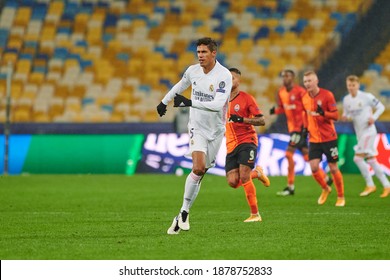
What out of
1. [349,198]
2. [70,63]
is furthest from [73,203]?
[70,63]

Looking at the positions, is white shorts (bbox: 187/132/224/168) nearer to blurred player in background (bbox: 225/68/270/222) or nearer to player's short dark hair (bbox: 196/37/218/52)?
player's short dark hair (bbox: 196/37/218/52)

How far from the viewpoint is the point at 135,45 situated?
32.2 meters

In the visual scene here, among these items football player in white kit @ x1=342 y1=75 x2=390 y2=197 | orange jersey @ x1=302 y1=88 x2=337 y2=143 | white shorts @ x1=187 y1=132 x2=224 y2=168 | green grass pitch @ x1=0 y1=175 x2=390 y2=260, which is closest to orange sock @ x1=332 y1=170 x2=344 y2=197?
green grass pitch @ x1=0 y1=175 x2=390 y2=260

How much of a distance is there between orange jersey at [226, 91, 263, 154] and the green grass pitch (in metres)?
1.06

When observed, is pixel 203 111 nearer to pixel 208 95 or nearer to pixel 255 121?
pixel 208 95

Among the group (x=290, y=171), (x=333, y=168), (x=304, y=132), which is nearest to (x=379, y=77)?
(x=290, y=171)

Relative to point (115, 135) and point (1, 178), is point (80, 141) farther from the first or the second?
point (1, 178)

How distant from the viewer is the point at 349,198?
18203 millimetres

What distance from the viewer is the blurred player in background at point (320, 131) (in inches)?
653

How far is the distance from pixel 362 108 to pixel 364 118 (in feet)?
0.75

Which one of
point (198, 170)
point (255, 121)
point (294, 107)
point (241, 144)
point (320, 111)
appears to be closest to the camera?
point (198, 170)

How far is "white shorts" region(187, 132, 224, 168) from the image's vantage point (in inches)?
465

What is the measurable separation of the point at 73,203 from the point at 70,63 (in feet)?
49.5

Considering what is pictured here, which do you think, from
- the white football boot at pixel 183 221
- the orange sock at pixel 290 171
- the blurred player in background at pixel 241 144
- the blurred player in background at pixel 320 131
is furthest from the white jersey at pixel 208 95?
the orange sock at pixel 290 171
